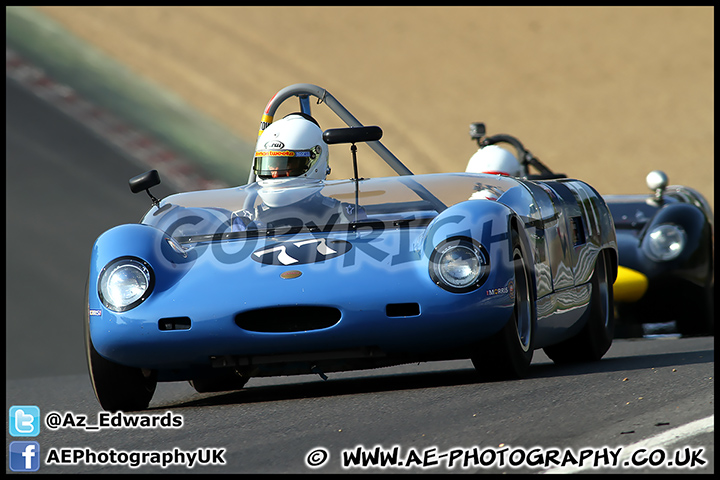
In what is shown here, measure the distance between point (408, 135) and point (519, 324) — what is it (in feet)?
67.9

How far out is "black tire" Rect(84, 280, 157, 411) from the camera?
528cm

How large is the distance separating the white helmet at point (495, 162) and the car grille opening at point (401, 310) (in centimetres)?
402

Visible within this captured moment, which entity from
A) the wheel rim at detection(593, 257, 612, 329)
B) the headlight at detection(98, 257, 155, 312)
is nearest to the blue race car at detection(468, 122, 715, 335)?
the wheel rim at detection(593, 257, 612, 329)

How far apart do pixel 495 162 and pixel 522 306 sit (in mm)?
3730

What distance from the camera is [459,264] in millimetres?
5020

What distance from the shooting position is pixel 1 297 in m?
11.5

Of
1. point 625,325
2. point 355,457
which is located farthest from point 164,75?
point 355,457

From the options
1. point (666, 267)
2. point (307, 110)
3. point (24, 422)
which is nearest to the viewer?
point (24, 422)

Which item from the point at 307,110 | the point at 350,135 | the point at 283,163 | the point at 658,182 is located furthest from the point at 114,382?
the point at 658,182

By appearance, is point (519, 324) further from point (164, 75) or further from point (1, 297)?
point (164, 75)

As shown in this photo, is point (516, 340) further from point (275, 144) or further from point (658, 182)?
point (658, 182)

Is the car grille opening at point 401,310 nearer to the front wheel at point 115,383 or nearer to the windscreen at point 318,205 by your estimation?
the windscreen at point 318,205

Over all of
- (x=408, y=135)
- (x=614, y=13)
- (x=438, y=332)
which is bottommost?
(x=438, y=332)

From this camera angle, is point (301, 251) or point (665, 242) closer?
point (301, 251)
